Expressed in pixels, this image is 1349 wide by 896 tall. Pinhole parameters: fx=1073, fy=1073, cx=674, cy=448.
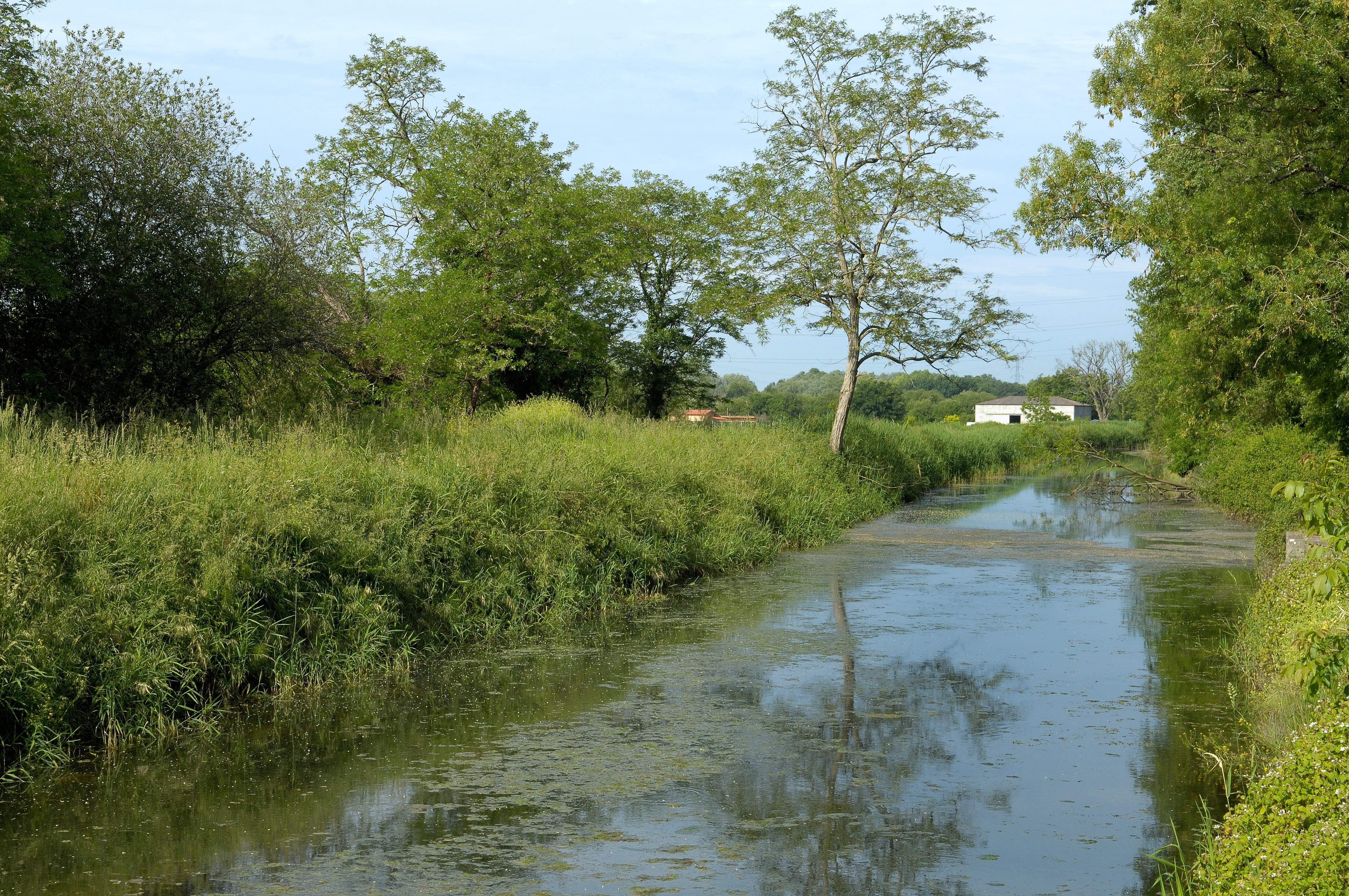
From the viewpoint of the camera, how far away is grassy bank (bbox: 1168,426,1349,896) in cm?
362

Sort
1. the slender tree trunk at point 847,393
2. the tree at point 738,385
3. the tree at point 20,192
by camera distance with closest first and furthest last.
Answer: the tree at point 20,192 → the slender tree trunk at point 847,393 → the tree at point 738,385

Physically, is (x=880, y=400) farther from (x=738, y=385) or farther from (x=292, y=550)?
(x=292, y=550)

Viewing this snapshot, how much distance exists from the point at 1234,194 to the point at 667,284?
1885 cm

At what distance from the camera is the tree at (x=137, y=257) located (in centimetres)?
1639

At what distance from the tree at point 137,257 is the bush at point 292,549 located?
2351 millimetres

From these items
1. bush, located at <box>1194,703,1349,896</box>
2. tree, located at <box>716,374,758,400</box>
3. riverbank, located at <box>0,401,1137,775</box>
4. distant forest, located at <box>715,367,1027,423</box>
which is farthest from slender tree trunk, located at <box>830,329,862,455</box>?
tree, located at <box>716,374,758,400</box>

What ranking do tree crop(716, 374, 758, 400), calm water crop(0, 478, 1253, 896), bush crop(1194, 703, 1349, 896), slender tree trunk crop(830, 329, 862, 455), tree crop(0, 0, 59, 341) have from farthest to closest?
1. tree crop(716, 374, 758, 400)
2. slender tree trunk crop(830, 329, 862, 455)
3. tree crop(0, 0, 59, 341)
4. calm water crop(0, 478, 1253, 896)
5. bush crop(1194, 703, 1349, 896)

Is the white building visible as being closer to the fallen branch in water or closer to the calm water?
the fallen branch in water

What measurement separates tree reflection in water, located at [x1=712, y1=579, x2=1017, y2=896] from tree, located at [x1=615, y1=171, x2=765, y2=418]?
2363 cm

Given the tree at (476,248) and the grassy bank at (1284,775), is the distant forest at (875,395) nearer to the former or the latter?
the tree at (476,248)

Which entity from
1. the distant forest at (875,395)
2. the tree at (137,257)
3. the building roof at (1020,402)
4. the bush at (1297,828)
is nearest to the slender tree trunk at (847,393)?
the distant forest at (875,395)

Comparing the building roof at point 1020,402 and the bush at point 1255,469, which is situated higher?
the building roof at point 1020,402

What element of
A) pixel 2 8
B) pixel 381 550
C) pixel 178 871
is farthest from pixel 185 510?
pixel 2 8

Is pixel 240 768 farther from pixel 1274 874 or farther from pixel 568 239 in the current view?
pixel 568 239
